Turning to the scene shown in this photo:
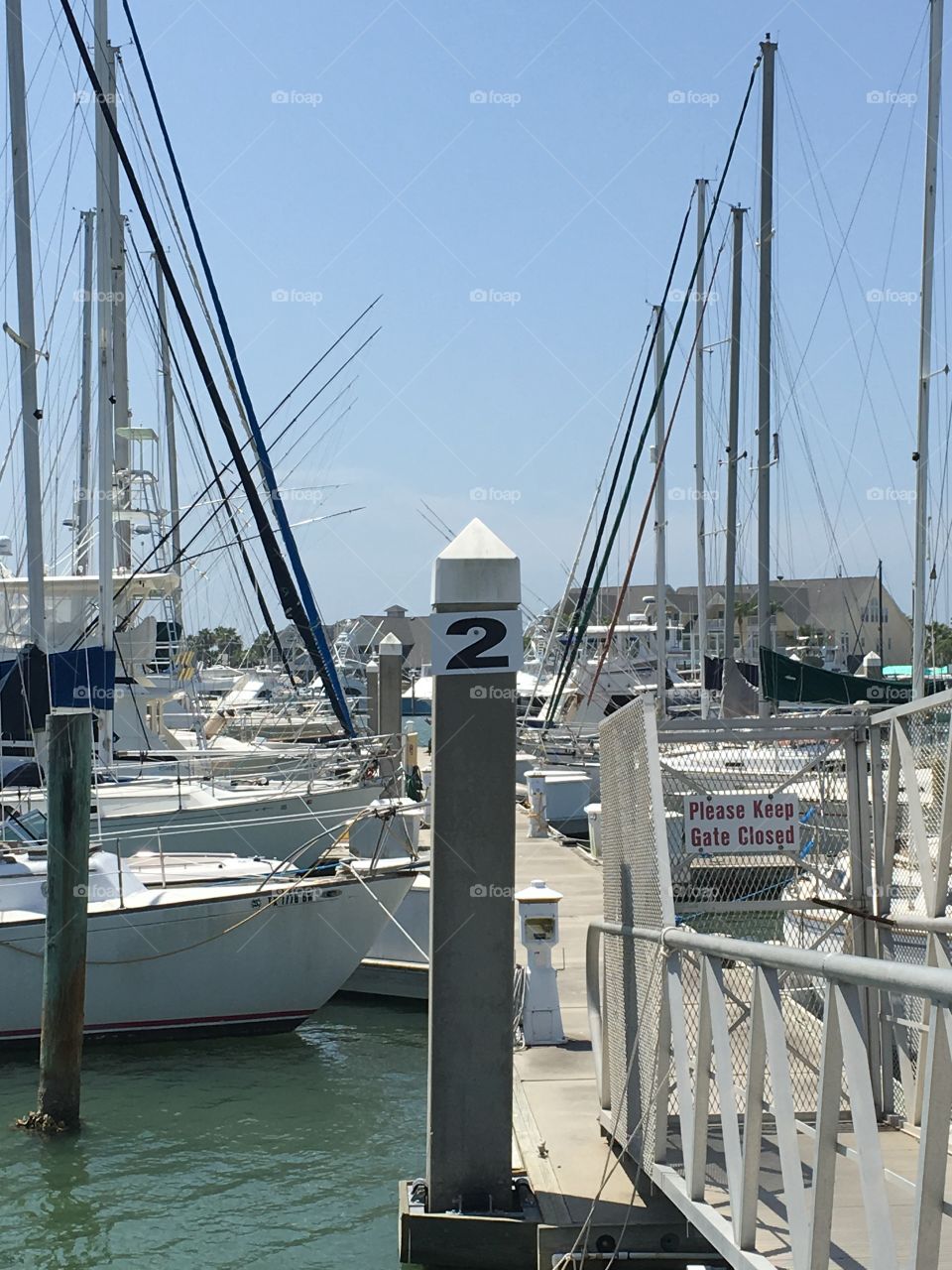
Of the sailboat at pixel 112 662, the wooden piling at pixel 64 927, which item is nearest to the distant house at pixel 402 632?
the sailboat at pixel 112 662

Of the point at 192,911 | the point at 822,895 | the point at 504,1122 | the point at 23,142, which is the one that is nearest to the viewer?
the point at 504,1122

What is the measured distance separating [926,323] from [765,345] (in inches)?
244

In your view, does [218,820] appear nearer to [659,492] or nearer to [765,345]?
[765,345]

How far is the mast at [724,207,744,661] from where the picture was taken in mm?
31109

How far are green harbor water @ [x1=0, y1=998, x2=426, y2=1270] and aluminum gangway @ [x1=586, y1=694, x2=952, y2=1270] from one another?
8.75 feet

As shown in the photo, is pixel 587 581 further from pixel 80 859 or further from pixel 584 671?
pixel 80 859

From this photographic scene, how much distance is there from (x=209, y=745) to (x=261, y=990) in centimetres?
1847

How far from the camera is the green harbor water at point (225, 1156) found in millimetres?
9203

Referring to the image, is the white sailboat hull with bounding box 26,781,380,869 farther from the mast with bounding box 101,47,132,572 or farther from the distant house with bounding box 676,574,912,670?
the distant house with bounding box 676,574,912,670

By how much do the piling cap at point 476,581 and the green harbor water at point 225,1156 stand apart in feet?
14.5

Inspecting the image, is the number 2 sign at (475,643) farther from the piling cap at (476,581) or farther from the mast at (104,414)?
the mast at (104,414)

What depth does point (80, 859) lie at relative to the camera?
11398 mm

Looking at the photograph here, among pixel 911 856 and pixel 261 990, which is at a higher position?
pixel 911 856

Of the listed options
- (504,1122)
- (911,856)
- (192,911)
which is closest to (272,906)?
(192,911)
